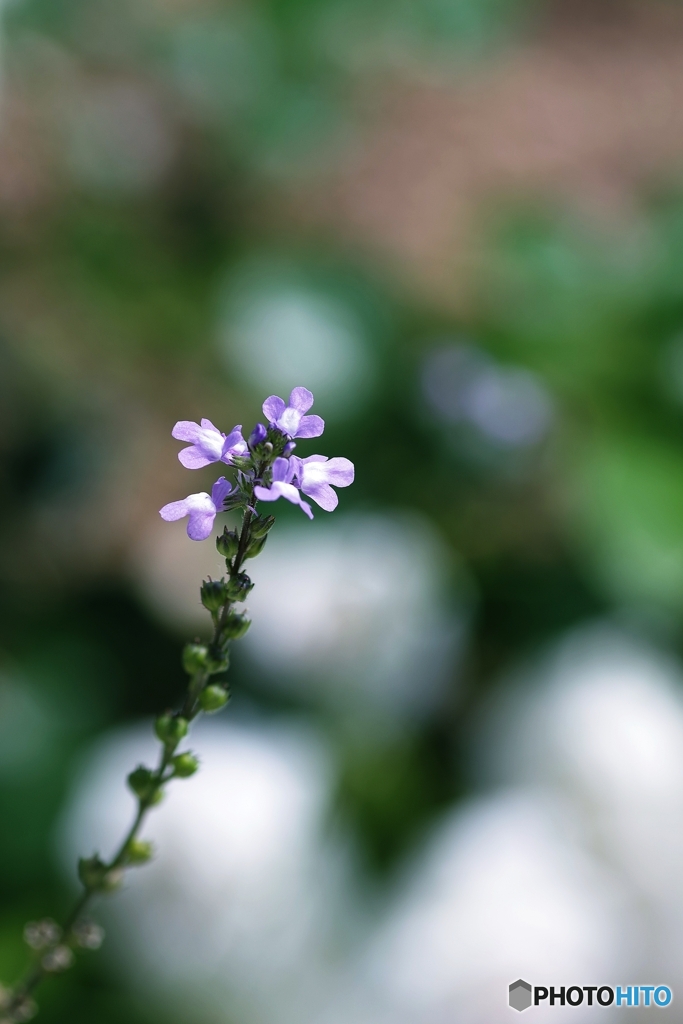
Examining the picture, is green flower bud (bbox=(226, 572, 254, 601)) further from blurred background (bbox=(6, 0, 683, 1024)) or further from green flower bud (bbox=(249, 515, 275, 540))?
blurred background (bbox=(6, 0, 683, 1024))

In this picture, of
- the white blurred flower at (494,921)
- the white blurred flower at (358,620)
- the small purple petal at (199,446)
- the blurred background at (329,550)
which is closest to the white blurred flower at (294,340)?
the blurred background at (329,550)

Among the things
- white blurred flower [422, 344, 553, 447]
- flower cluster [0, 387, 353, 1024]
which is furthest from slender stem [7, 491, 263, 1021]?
white blurred flower [422, 344, 553, 447]

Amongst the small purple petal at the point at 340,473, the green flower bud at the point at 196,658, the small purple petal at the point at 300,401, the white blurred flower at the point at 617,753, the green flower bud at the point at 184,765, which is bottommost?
the green flower bud at the point at 184,765

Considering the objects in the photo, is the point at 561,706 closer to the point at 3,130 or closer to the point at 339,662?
the point at 339,662

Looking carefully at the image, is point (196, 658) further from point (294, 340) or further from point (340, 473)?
point (294, 340)

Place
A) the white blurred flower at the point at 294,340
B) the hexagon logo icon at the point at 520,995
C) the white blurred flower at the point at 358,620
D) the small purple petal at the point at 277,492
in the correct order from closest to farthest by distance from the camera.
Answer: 1. the small purple petal at the point at 277,492
2. the hexagon logo icon at the point at 520,995
3. the white blurred flower at the point at 358,620
4. the white blurred flower at the point at 294,340

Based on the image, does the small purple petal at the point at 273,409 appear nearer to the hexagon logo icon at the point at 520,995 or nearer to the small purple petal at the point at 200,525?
the small purple petal at the point at 200,525

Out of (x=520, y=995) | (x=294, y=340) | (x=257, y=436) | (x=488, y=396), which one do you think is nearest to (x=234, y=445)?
(x=257, y=436)
